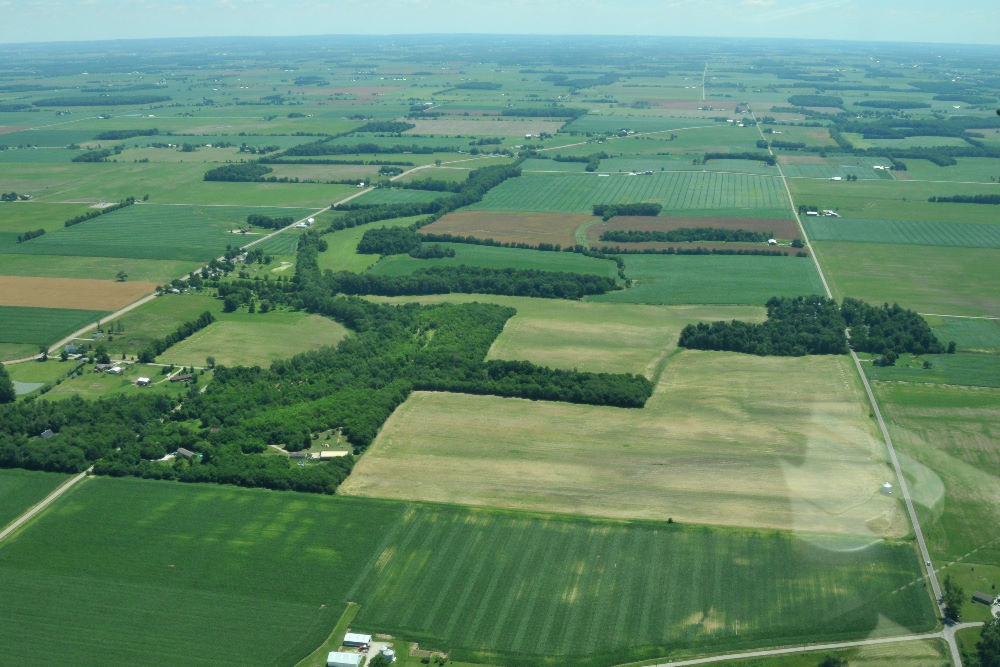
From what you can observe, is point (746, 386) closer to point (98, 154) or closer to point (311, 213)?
point (311, 213)

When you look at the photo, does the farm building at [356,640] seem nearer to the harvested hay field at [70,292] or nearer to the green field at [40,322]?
the green field at [40,322]

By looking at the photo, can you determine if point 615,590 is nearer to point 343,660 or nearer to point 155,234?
point 343,660

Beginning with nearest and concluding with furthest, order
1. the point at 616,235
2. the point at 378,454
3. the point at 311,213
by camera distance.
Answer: the point at 378,454
the point at 616,235
the point at 311,213

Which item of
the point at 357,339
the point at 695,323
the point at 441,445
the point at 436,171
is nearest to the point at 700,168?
the point at 436,171

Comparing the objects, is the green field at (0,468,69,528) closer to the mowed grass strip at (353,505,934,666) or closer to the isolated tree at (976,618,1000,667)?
the mowed grass strip at (353,505,934,666)

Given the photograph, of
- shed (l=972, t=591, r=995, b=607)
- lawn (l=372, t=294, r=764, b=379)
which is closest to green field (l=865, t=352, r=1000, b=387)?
lawn (l=372, t=294, r=764, b=379)

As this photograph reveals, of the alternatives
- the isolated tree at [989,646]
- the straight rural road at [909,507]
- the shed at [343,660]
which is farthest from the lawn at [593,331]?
the shed at [343,660]
